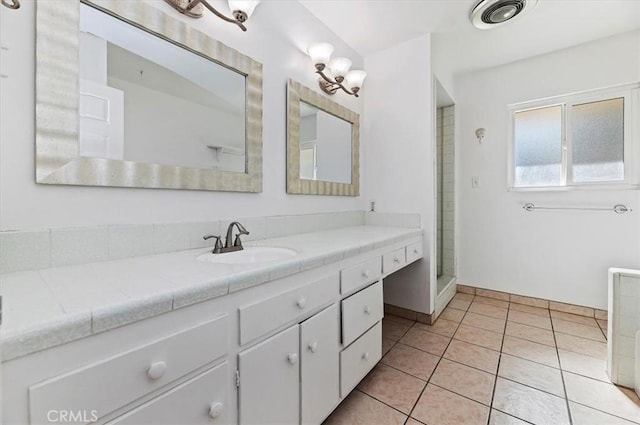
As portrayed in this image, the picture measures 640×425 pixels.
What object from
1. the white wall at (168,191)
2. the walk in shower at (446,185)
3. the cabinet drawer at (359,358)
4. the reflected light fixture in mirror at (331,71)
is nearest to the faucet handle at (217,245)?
the white wall at (168,191)

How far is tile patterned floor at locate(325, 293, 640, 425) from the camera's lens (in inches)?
51.1

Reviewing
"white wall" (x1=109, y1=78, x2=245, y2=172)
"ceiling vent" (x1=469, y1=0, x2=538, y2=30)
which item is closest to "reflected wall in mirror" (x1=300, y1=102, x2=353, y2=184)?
"white wall" (x1=109, y1=78, x2=245, y2=172)

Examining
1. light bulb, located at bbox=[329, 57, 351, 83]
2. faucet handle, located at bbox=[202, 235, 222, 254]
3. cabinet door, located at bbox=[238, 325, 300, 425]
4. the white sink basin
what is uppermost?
light bulb, located at bbox=[329, 57, 351, 83]

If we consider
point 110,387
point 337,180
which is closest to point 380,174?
point 337,180

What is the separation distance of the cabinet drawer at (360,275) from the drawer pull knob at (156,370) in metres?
0.76

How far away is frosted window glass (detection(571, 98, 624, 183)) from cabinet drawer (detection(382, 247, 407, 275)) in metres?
1.91

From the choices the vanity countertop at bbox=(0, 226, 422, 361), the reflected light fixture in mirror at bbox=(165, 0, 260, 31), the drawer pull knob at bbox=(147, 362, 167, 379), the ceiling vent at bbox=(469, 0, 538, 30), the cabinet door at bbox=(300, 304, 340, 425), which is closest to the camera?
the vanity countertop at bbox=(0, 226, 422, 361)

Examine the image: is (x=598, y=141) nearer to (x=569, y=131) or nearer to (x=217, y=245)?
(x=569, y=131)

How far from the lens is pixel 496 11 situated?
1795 mm

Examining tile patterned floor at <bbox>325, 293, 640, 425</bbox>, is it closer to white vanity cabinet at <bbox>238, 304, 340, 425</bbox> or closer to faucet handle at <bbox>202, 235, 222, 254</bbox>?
white vanity cabinet at <bbox>238, 304, 340, 425</bbox>

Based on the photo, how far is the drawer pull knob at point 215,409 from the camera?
2.39ft

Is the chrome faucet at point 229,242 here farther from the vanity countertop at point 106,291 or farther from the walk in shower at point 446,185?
the walk in shower at point 446,185

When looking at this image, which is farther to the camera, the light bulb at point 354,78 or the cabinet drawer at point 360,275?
the light bulb at point 354,78

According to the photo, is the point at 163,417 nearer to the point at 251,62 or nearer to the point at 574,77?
the point at 251,62
